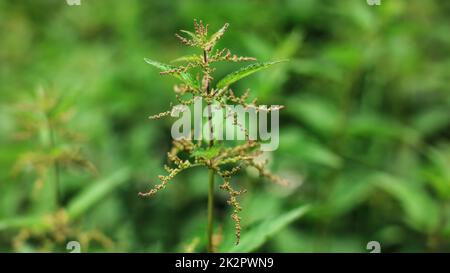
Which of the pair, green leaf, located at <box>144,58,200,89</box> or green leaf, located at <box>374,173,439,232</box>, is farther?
green leaf, located at <box>374,173,439,232</box>

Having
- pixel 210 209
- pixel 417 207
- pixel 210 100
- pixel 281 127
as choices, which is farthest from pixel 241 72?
pixel 281 127

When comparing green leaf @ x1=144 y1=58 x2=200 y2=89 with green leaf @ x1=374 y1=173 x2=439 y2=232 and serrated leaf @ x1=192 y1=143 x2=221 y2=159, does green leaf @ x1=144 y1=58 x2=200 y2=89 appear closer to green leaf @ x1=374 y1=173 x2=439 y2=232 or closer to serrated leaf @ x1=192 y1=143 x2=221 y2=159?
serrated leaf @ x1=192 y1=143 x2=221 y2=159

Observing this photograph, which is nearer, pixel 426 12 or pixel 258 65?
pixel 258 65

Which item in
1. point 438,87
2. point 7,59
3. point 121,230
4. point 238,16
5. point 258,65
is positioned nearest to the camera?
point 258,65

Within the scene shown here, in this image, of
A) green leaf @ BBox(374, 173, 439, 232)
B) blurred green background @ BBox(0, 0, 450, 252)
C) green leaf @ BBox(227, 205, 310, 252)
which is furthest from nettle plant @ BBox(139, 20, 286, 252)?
green leaf @ BBox(374, 173, 439, 232)

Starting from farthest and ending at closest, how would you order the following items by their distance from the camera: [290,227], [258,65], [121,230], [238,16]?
[238,16], [290,227], [121,230], [258,65]

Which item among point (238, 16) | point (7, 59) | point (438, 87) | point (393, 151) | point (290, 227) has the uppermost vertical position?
point (7, 59)
